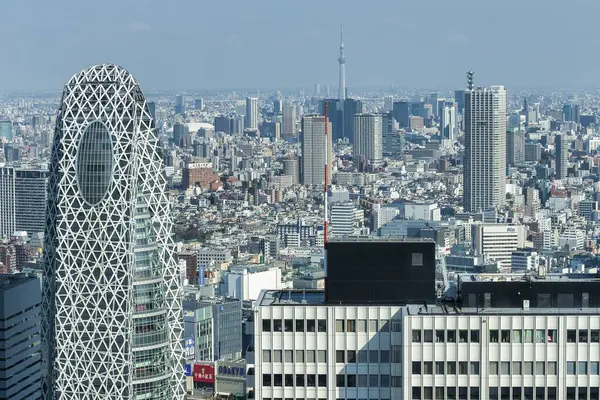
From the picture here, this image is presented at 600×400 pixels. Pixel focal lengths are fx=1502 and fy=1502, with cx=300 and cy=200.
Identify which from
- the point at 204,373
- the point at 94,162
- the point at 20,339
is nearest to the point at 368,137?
the point at 204,373

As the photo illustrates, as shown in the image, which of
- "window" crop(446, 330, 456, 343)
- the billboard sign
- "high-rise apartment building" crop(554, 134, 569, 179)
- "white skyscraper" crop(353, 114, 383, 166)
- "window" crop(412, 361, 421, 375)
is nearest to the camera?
"window" crop(446, 330, 456, 343)

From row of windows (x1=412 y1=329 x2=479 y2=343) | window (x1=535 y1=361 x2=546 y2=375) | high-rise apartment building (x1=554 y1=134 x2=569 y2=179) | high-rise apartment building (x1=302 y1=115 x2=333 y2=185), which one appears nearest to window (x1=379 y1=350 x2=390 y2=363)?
row of windows (x1=412 y1=329 x2=479 y2=343)

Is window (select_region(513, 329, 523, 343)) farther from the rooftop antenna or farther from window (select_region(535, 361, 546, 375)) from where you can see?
the rooftop antenna

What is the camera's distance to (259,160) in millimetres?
162125

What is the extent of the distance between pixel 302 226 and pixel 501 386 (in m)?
87.2

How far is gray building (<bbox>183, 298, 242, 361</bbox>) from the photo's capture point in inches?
2462

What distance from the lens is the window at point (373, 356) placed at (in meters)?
18.7

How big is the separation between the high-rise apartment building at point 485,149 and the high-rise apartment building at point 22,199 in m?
37.4

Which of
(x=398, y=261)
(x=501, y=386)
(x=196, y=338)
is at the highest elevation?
(x=398, y=261)

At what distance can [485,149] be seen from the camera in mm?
136250

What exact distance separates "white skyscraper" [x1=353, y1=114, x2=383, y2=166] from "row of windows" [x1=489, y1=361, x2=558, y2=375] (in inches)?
5837

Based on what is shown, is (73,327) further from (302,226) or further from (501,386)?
(302,226)

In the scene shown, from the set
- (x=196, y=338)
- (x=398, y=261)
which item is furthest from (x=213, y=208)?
(x=398, y=261)

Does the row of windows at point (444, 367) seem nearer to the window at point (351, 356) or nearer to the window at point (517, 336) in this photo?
→ the window at point (517, 336)
